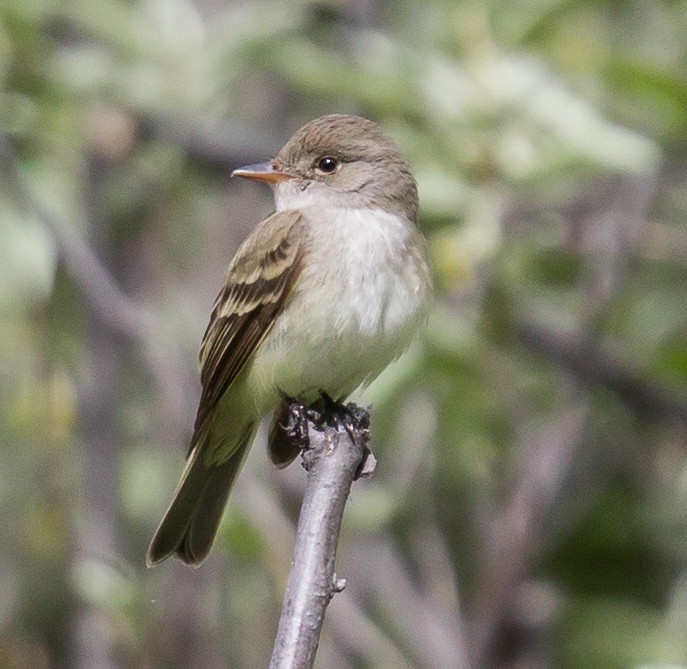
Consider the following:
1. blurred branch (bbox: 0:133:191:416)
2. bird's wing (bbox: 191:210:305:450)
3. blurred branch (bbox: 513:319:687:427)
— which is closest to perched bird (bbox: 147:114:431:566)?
bird's wing (bbox: 191:210:305:450)

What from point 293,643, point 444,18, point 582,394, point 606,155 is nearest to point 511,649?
point 582,394

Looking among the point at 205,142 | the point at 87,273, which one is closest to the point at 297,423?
the point at 87,273

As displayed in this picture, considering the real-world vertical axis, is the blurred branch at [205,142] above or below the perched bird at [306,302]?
above

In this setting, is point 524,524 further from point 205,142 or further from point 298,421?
point 205,142

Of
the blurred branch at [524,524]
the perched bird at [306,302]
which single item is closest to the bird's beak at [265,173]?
the perched bird at [306,302]

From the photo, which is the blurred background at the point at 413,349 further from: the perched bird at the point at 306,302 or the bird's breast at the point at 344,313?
the bird's breast at the point at 344,313

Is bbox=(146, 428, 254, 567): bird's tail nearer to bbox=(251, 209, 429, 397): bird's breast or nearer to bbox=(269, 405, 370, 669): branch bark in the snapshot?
bbox=(251, 209, 429, 397): bird's breast
